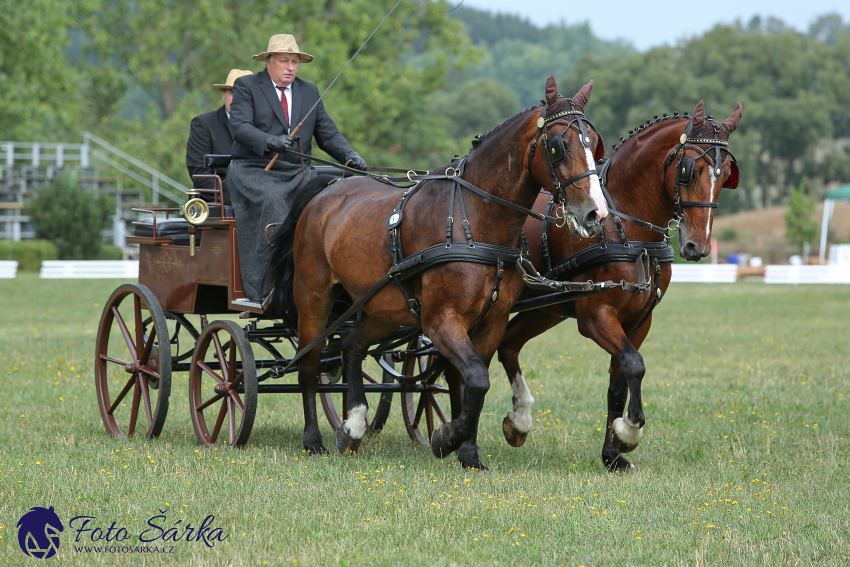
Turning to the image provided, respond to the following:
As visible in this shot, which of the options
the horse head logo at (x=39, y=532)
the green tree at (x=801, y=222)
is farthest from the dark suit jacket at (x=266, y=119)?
the green tree at (x=801, y=222)

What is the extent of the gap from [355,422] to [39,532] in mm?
2441

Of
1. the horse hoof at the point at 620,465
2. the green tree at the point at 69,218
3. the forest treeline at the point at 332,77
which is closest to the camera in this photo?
the horse hoof at the point at 620,465

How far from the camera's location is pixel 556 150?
5.38 m

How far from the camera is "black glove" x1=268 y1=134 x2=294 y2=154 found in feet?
22.3

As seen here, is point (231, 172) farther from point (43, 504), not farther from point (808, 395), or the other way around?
point (808, 395)

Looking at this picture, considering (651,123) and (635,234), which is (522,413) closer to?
(635,234)

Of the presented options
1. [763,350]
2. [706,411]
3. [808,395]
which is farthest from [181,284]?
[763,350]

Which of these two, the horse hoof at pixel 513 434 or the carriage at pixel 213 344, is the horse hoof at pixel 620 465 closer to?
the horse hoof at pixel 513 434

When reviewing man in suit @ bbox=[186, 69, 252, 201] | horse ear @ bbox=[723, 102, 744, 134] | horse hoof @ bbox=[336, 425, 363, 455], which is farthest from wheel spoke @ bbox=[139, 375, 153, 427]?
horse ear @ bbox=[723, 102, 744, 134]

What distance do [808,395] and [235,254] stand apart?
19.4 ft

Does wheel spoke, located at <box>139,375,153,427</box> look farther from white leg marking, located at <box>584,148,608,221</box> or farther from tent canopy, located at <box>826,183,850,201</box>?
tent canopy, located at <box>826,183,850,201</box>

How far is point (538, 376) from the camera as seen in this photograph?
11289 millimetres

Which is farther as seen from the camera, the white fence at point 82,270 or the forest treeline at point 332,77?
the forest treeline at point 332,77

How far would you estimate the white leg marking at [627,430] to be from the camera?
6078 millimetres
